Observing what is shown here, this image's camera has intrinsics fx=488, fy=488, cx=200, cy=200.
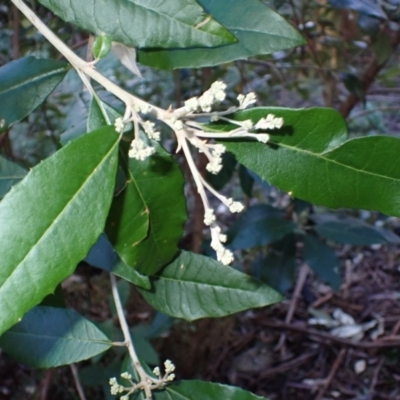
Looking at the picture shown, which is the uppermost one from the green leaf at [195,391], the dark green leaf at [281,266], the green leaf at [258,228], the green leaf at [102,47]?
the green leaf at [102,47]

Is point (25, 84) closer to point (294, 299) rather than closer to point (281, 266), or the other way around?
point (281, 266)

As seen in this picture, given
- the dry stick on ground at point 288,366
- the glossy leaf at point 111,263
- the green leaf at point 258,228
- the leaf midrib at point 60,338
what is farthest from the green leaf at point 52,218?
the dry stick on ground at point 288,366

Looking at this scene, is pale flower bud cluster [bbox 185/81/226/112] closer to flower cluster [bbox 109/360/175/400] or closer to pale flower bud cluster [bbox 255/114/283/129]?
pale flower bud cluster [bbox 255/114/283/129]

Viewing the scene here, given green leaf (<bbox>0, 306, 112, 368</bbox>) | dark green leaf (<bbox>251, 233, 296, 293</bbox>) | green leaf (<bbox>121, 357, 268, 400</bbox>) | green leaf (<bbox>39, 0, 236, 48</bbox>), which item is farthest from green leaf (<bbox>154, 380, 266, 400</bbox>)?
dark green leaf (<bbox>251, 233, 296, 293</bbox>)

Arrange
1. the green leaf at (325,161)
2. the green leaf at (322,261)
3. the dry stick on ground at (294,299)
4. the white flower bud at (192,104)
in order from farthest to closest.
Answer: the dry stick on ground at (294,299) → the green leaf at (322,261) → the green leaf at (325,161) → the white flower bud at (192,104)

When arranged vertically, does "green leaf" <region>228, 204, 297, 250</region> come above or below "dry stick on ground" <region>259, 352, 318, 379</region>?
above

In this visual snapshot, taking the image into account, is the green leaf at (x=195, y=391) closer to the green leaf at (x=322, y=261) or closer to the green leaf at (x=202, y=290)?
the green leaf at (x=202, y=290)

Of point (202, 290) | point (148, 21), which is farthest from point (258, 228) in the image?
point (148, 21)

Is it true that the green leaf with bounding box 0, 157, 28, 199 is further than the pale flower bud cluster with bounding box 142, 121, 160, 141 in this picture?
Yes
